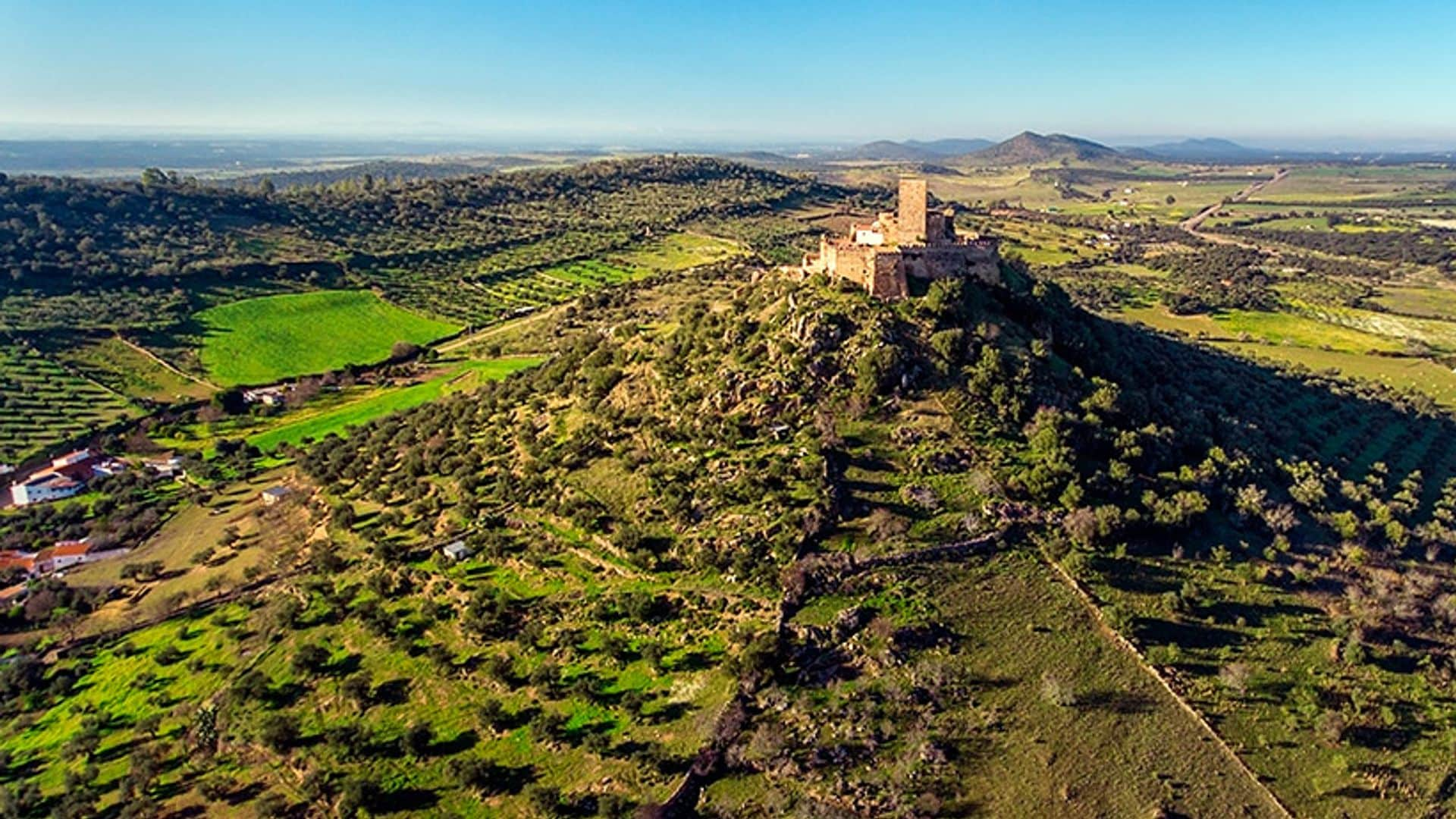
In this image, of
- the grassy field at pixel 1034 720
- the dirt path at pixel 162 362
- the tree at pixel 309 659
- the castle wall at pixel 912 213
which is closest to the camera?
the grassy field at pixel 1034 720

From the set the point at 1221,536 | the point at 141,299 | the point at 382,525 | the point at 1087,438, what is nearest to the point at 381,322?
the point at 141,299

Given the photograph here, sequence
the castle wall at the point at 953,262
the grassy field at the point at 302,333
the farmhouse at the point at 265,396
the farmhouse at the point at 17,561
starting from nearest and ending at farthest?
the castle wall at the point at 953,262 < the farmhouse at the point at 17,561 < the farmhouse at the point at 265,396 < the grassy field at the point at 302,333

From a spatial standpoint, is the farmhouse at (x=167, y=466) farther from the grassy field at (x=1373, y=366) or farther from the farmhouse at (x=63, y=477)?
the grassy field at (x=1373, y=366)

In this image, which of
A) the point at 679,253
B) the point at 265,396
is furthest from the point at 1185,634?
the point at 679,253

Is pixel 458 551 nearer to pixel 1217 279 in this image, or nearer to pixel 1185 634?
pixel 1185 634

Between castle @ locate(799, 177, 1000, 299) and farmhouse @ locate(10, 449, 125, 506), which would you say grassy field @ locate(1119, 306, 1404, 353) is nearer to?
castle @ locate(799, 177, 1000, 299)

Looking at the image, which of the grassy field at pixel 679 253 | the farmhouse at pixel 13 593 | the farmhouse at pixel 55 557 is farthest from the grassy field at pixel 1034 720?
the grassy field at pixel 679 253

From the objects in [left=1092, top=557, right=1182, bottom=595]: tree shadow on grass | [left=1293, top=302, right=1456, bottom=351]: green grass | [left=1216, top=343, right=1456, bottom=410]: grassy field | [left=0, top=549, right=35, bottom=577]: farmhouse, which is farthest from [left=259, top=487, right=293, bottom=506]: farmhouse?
[left=1293, top=302, right=1456, bottom=351]: green grass
